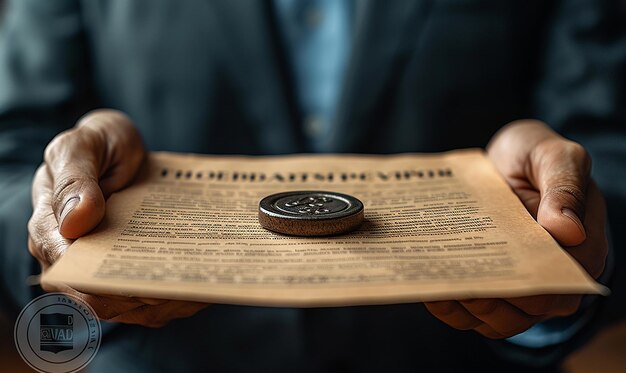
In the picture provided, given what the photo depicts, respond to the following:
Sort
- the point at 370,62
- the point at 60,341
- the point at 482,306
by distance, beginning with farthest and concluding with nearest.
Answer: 1. the point at 370,62
2. the point at 60,341
3. the point at 482,306

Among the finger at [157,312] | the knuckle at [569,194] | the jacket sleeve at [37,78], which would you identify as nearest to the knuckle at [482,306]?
the knuckle at [569,194]

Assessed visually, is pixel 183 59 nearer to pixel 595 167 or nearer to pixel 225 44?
pixel 225 44

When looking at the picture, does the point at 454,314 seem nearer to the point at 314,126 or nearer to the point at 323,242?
the point at 323,242

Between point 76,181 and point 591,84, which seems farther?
point 591,84

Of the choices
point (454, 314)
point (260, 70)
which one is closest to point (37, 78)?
point (260, 70)

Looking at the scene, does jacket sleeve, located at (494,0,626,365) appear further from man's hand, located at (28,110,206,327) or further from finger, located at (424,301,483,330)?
man's hand, located at (28,110,206,327)

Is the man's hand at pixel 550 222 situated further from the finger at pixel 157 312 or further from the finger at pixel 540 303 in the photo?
the finger at pixel 157 312
